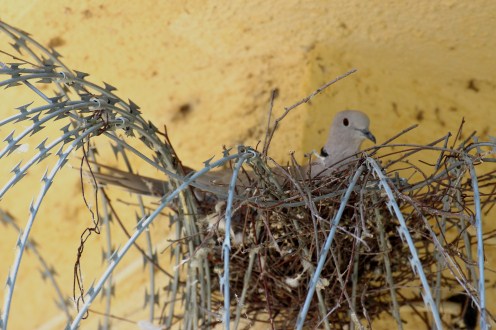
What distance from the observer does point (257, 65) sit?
2756mm

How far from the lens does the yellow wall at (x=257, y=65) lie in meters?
2.42

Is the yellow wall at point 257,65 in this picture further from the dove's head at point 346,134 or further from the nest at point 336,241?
the nest at point 336,241

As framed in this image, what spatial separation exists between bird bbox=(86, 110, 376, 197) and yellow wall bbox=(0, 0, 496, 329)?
18 cm

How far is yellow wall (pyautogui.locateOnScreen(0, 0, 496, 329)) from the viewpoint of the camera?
242 cm

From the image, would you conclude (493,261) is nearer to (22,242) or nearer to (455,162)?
(455,162)

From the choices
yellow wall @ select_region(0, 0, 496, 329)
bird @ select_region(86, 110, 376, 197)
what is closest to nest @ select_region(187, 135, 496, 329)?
bird @ select_region(86, 110, 376, 197)

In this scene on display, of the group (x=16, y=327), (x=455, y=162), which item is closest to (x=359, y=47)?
(x=455, y=162)

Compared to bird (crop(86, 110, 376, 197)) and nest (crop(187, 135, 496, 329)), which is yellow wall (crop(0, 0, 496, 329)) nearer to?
bird (crop(86, 110, 376, 197))

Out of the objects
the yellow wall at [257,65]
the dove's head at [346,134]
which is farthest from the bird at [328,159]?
the yellow wall at [257,65]

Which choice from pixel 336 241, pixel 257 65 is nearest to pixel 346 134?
pixel 257 65

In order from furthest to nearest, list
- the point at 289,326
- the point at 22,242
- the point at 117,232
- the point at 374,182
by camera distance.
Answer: the point at 117,232 < the point at 289,326 < the point at 374,182 < the point at 22,242

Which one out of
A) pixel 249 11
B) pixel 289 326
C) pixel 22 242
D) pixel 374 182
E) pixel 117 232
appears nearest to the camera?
pixel 22 242

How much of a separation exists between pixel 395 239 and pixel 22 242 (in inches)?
42.1

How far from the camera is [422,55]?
2.57 meters
